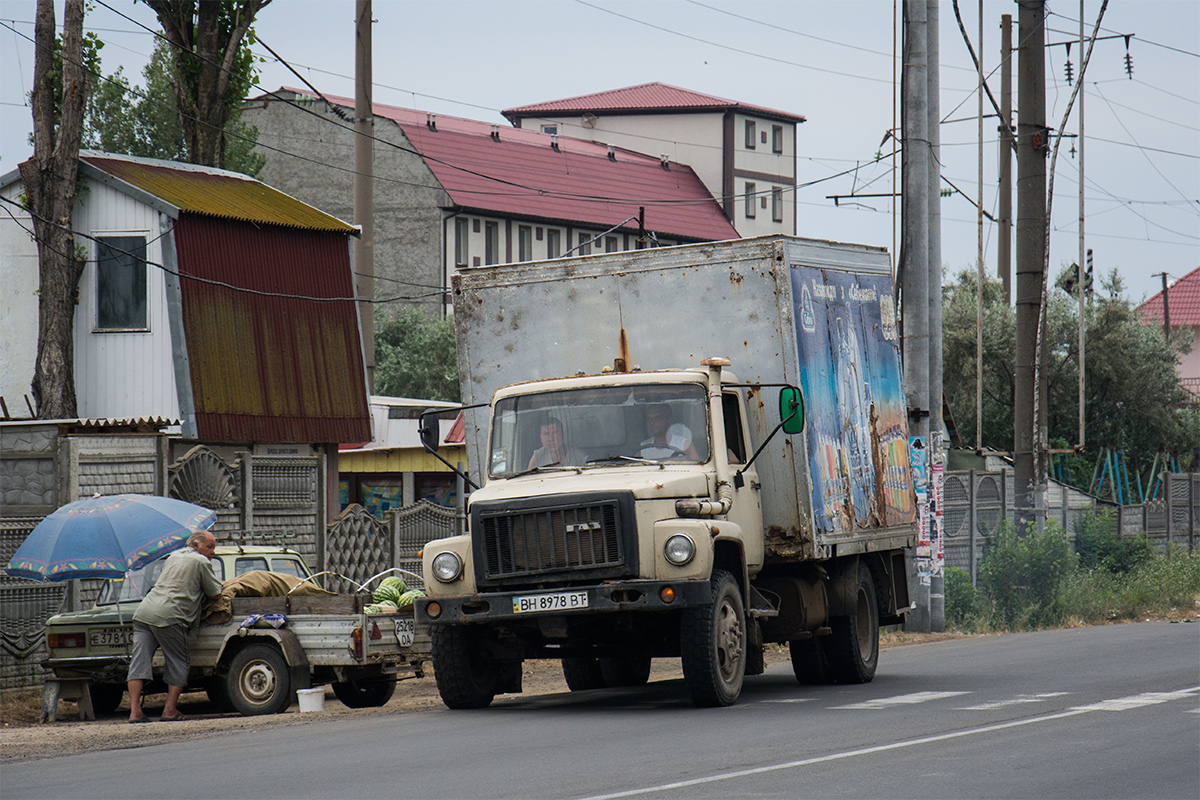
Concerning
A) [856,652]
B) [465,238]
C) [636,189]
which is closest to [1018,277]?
[856,652]

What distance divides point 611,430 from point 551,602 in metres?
1.67

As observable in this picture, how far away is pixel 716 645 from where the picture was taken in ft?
41.3

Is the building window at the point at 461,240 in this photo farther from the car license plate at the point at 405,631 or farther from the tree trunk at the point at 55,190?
the car license plate at the point at 405,631

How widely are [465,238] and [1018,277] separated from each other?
152 ft

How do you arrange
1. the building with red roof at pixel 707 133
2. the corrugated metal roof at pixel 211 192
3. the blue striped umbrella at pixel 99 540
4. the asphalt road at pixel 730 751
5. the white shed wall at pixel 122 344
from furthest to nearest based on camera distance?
the building with red roof at pixel 707 133 → the corrugated metal roof at pixel 211 192 → the white shed wall at pixel 122 344 → the blue striped umbrella at pixel 99 540 → the asphalt road at pixel 730 751

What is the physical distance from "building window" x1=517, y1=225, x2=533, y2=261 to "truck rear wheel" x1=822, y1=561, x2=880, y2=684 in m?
58.2

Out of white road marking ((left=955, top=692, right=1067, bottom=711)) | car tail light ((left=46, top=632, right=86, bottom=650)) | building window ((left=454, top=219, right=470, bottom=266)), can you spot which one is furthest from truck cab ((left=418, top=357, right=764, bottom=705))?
building window ((left=454, top=219, right=470, bottom=266))

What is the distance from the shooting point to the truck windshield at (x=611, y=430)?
13.2 metres

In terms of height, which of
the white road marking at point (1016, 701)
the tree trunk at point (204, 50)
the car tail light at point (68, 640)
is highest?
the tree trunk at point (204, 50)

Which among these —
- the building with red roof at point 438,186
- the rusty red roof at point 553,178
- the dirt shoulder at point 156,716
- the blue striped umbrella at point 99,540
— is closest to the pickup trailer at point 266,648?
the dirt shoulder at point 156,716

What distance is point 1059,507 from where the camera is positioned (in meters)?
31.5

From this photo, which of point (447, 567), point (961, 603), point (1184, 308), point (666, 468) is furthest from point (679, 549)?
point (1184, 308)

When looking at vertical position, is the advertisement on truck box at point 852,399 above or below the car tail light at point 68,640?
above

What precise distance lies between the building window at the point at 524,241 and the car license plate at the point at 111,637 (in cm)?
5870
